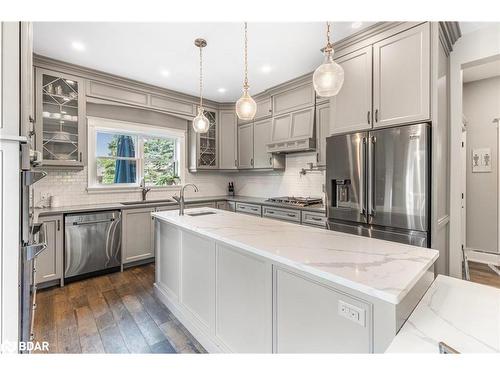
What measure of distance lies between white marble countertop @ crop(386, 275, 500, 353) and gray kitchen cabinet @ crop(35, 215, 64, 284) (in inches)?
132

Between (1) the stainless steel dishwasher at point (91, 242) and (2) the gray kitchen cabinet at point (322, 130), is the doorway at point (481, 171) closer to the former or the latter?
(2) the gray kitchen cabinet at point (322, 130)

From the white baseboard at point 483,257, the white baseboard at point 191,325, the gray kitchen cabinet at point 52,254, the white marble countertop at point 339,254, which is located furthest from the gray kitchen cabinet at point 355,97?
the gray kitchen cabinet at point 52,254

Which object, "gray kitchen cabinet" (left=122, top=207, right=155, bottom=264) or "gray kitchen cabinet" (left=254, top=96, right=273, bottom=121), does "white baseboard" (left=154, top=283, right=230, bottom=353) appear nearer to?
"gray kitchen cabinet" (left=122, top=207, right=155, bottom=264)

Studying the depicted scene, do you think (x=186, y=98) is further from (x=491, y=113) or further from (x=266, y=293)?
(x=491, y=113)

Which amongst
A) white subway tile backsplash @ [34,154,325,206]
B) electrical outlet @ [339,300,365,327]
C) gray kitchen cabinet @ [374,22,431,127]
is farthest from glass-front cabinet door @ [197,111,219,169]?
electrical outlet @ [339,300,365,327]

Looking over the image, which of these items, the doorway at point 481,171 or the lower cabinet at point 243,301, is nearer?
the lower cabinet at point 243,301

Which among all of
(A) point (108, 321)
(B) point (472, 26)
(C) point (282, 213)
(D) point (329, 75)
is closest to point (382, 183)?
(D) point (329, 75)

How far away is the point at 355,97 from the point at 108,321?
127 inches

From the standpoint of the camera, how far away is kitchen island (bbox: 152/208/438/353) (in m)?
0.94

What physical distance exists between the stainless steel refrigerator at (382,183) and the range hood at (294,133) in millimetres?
755

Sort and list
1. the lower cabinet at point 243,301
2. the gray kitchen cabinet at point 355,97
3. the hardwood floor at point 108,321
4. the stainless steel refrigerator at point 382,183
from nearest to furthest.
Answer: the lower cabinet at point 243,301 < the hardwood floor at point 108,321 < the stainless steel refrigerator at point 382,183 < the gray kitchen cabinet at point 355,97

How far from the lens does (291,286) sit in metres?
1.21

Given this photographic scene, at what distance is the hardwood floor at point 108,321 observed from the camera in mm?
1812

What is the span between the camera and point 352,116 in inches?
99.2
